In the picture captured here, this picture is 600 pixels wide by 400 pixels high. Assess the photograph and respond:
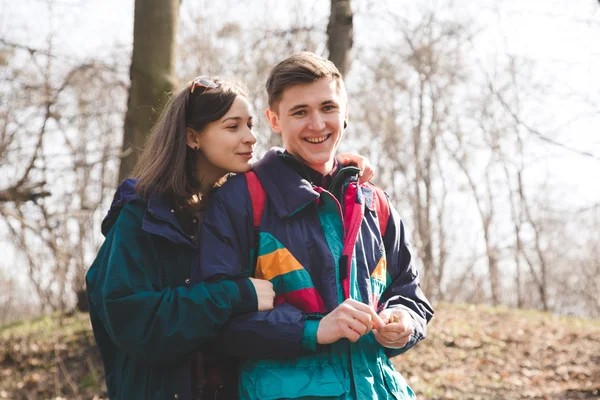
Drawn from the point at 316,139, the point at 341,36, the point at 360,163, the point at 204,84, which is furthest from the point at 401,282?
the point at 341,36

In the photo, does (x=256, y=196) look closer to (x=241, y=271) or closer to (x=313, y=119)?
(x=241, y=271)

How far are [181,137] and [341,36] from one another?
4854mm

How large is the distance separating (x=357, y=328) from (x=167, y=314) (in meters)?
0.72

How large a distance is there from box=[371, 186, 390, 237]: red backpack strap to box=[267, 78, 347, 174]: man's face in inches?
10.9

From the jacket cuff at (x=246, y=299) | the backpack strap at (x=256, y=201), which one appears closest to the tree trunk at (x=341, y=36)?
the backpack strap at (x=256, y=201)

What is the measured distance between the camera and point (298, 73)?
102 inches

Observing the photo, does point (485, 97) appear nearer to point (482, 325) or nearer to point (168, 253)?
point (482, 325)

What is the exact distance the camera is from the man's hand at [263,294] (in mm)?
2270

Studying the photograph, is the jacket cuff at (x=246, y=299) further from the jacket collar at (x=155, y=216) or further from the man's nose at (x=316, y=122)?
the man's nose at (x=316, y=122)

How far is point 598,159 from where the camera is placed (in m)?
5.13

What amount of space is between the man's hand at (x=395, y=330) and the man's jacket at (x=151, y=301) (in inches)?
19.5

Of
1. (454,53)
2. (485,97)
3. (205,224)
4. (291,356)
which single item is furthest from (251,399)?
(485,97)

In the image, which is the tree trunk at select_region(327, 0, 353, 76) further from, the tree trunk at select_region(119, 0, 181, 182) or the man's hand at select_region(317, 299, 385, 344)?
the man's hand at select_region(317, 299, 385, 344)

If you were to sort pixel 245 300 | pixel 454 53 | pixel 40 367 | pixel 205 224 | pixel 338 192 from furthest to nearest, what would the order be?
pixel 454 53 < pixel 40 367 < pixel 338 192 < pixel 205 224 < pixel 245 300
